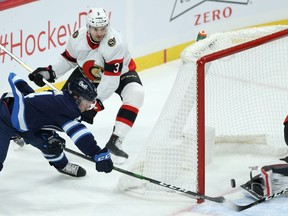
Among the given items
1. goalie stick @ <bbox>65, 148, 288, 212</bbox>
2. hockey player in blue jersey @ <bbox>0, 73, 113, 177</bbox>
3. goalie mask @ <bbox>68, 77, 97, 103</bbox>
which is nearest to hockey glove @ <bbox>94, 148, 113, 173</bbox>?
hockey player in blue jersey @ <bbox>0, 73, 113, 177</bbox>

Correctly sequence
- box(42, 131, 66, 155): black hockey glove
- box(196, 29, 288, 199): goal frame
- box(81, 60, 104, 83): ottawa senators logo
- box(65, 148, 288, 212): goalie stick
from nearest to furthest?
box(196, 29, 288, 199): goal frame
box(65, 148, 288, 212): goalie stick
box(42, 131, 66, 155): black hockey glove
box(81, 60, 104, 83): ottawa senators logo

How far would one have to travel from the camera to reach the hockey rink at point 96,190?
4.94m

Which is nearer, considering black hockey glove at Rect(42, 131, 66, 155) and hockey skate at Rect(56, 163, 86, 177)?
black hockey glove at Rect(42, 131, 66, 155)

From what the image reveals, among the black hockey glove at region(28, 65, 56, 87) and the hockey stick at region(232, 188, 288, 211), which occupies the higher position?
the black hockey glove at region(28, 65, 56, 87)

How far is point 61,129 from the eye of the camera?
16.5 ft

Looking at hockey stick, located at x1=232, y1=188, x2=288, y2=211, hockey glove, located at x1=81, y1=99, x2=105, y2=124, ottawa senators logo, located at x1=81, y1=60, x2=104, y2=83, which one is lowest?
hockey stick, located at x1=232, y1=188, x2=288, y2=211

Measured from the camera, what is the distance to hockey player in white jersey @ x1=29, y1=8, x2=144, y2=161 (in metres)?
5.54

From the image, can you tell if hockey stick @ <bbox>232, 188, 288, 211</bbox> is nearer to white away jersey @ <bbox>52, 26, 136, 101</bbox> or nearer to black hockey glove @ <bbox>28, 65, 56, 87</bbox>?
white away jersey @ <bbox>52, 26, 136, 101</bbox>

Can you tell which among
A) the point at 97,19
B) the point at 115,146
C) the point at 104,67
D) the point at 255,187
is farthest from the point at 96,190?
the point at 97,19

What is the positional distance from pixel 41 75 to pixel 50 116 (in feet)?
2.69

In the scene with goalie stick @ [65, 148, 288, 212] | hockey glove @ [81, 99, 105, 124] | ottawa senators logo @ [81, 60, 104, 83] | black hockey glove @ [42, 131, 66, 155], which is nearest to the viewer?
goalie stick @ [65, 148, 288, 212]

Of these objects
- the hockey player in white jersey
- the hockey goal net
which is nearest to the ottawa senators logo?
the hockey player in white jersey

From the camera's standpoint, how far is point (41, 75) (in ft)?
18.5

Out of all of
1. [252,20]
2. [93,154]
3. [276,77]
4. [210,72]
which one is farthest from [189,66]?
[252,20]
